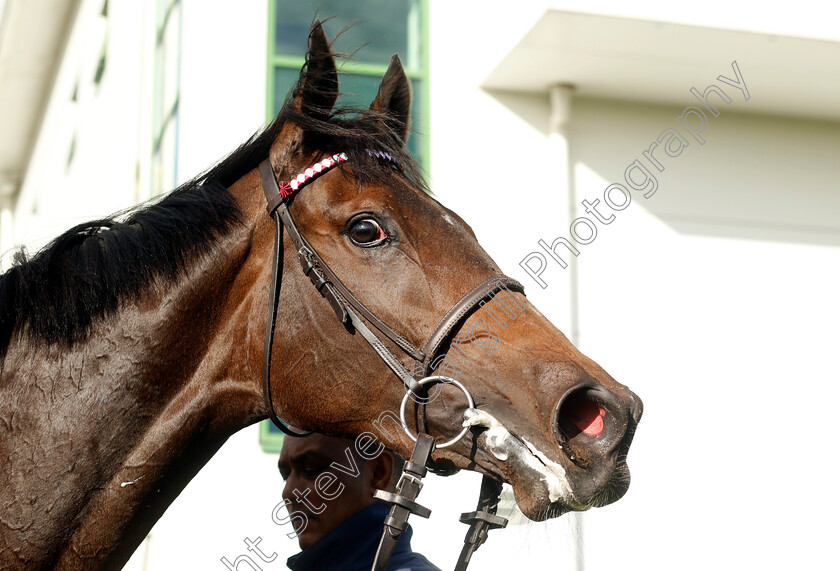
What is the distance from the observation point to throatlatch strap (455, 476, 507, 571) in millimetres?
2086

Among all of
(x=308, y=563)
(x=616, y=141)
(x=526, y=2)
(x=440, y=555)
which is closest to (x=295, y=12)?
(x=526, y=2)

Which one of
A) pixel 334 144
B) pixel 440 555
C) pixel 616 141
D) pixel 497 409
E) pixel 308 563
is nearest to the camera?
pixel 497 409

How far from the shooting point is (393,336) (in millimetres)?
2008

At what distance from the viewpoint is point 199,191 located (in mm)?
2229

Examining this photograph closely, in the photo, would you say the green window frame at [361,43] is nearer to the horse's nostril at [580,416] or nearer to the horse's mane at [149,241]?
the horse's mane at [149,241]

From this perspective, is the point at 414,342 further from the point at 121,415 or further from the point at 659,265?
the point at 659,265

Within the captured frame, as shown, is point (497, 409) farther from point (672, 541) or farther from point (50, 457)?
point (672, 541)

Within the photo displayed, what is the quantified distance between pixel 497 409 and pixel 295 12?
4759 millimetres

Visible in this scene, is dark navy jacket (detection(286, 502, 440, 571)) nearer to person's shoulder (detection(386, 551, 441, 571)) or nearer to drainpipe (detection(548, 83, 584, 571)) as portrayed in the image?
person's shoulder (detection(386, 551, 441, 571))

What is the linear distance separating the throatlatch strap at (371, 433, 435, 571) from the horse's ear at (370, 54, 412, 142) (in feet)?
3.13

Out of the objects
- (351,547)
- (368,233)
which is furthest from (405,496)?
(351,547)

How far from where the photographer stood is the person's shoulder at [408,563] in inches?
99.5

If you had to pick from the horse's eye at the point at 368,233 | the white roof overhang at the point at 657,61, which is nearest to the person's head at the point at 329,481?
the horse's eye at the point at 368,233

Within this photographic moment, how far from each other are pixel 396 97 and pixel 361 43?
365 cm
